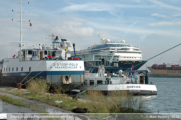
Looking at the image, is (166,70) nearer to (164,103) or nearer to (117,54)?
(117,54)

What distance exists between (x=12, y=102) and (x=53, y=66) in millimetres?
10095

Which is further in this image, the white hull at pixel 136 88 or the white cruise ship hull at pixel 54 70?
the white hull at pixel 136 88

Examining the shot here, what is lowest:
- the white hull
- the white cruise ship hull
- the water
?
the water

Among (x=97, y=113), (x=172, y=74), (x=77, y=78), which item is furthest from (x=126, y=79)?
(x=172, y=74)

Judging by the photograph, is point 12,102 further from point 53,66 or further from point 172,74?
point 172,74

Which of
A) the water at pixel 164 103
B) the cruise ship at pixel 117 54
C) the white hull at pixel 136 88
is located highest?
the cruise ship at pixel 117 54

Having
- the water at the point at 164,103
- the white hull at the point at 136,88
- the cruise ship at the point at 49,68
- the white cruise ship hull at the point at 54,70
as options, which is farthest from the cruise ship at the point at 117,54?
the white cruise ship hull at the point at 54,70

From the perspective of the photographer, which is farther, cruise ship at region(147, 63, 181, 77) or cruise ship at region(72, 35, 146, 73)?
cruise ship at region(147, 63, 181, 77)

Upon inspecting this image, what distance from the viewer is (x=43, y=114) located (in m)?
10.4

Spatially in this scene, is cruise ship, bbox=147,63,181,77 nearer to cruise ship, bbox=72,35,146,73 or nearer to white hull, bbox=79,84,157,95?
cruise ship, bbox=72,35,146,73

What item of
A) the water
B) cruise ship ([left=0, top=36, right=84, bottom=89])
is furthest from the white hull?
cruise ship ([left=0, top=36, right=84, bottom=89])

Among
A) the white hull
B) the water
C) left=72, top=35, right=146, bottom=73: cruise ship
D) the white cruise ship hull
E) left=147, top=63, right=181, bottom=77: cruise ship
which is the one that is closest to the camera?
the water

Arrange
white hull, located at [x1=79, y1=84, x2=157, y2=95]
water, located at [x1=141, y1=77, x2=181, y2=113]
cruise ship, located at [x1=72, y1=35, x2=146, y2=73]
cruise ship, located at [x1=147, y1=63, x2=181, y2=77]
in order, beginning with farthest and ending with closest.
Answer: cruise ship, located at [x1=147, y1=63, x2=181, y2=77] < cruise ship, located at [x1=72, y1=35, x2=146, y2=73] < white hull, located at [x1=79, y1=84, x2=157, y2=95] < water, located at [x1=141, y1=77, x2=181, y2=113]

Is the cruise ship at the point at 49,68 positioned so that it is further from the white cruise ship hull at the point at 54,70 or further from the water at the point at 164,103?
the water at the point at 164,103
